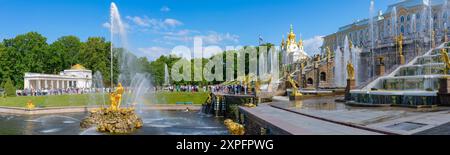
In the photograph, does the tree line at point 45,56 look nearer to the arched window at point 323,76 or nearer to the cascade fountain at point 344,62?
the arched window at point 323,76

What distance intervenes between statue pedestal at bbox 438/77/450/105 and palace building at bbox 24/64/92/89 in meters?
61.5

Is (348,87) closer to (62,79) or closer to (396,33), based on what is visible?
(396,33)

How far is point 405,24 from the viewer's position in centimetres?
6481

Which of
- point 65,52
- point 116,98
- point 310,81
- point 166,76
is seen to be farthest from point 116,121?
point 65,52

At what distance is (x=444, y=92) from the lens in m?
15.5

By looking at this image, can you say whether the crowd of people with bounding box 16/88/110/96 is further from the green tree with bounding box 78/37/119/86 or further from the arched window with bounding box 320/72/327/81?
the arched window with bounding box 320/72/327/81

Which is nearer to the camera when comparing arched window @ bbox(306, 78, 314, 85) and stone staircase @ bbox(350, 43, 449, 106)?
stone staircase @ bbox(350, 43, 449, 106)

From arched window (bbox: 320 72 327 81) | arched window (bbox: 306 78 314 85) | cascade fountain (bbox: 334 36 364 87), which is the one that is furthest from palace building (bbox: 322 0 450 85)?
arched window (bbox: 306 78 314 85)

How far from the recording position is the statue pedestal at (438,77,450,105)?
15320 mm

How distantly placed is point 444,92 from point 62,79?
218ft
